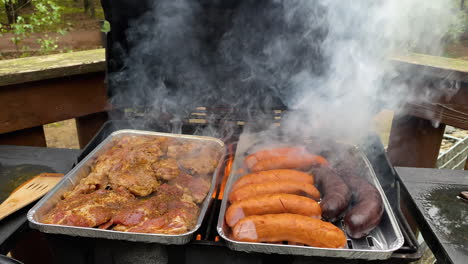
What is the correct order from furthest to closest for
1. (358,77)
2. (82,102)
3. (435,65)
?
(82,102) < (358,77) < (435,65)

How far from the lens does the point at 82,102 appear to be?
3404mm

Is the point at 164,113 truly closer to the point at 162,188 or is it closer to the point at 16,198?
the point at 162,188

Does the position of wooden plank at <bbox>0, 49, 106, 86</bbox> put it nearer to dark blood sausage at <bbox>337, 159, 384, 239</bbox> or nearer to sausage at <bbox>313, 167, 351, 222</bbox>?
sausage at <bbox>313, 167, 351, 222</bbox>

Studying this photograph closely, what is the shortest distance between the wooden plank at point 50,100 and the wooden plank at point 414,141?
3106 mm

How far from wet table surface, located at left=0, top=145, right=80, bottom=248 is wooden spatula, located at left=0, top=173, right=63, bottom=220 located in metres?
0.07

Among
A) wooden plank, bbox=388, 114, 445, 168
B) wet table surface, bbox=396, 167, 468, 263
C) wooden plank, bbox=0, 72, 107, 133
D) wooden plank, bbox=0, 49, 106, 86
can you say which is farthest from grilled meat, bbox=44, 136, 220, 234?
wooden plank, bbox=388, 114, 445, 168

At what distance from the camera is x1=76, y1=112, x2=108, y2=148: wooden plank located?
3.61 m

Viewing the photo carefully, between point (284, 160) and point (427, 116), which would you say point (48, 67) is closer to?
point (284, 160)

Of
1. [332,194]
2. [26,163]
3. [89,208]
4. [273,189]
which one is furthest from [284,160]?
[26,163]

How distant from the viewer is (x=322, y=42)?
284cm

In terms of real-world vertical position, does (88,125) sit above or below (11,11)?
below

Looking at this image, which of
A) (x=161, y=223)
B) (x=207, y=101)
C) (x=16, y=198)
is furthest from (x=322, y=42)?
(x=16, y=198)

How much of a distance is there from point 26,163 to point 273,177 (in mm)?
2028

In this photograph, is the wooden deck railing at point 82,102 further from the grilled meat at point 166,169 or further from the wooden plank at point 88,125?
the grilled meat at point 166,169
